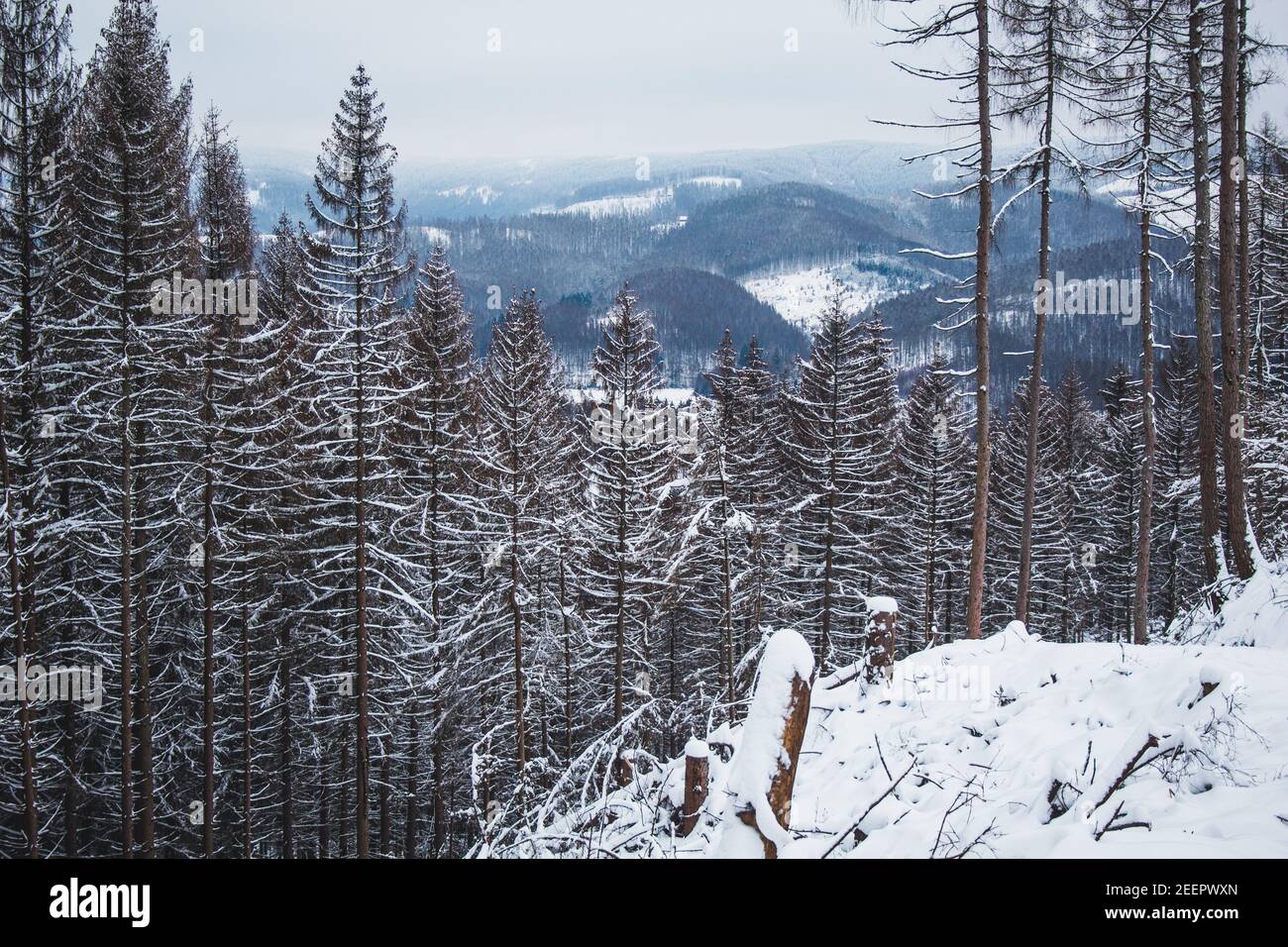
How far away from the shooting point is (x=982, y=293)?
12.2 metres

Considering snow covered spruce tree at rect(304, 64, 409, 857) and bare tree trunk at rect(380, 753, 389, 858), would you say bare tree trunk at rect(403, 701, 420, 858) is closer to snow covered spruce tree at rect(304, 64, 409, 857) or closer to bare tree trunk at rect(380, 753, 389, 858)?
bare tree trunk at rect(380, 753, 389, 858)

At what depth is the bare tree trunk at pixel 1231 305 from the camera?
10.4m

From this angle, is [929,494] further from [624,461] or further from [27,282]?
[27,282]

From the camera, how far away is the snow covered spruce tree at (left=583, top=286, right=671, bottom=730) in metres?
18.0

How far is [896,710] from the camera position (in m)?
7.00

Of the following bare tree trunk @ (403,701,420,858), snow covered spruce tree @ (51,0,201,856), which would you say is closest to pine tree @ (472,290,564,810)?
bare tree trunk @ (403,701,420,858)

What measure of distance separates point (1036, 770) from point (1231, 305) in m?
10.0

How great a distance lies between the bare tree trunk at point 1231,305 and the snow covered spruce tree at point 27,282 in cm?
2001

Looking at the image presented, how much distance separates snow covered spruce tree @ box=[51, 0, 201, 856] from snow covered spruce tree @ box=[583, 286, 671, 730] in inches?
371

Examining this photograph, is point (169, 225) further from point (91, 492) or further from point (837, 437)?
point (837, 437)

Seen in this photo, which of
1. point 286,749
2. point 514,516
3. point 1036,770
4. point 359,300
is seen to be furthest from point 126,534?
point 1036,770

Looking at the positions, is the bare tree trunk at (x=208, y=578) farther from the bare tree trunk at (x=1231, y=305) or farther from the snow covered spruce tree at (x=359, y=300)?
the bare tree trunk at (x=1231, y=305)
